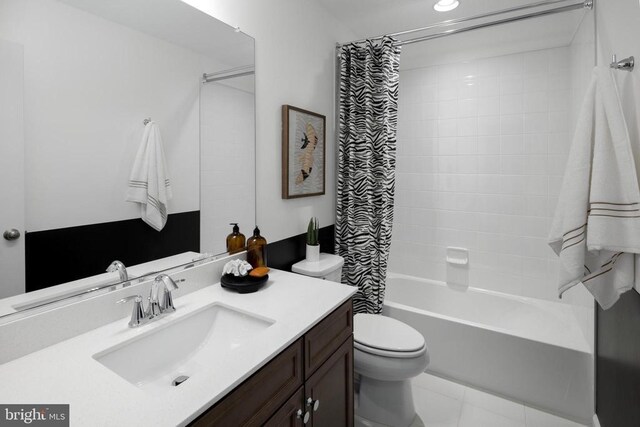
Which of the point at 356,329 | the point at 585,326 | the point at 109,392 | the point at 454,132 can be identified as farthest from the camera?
the point at 454,132

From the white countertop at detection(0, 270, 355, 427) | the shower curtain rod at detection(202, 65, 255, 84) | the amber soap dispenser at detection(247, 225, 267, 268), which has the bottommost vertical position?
the white countertop at detection(0, 270, 355, 427)

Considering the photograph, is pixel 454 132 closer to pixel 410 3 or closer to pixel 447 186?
pixel 447 186

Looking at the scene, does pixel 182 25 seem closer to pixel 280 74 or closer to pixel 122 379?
pixel 280 74

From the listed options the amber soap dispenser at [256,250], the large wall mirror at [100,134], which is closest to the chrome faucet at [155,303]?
the large wall mirror at [100,134]

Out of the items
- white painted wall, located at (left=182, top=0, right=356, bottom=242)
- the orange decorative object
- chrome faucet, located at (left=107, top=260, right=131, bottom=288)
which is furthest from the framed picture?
→ chrome faucet, located at (left=107, top=260, right=131, bottom=288)

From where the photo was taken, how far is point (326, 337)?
1303 mm

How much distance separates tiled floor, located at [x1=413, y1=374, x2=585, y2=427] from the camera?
6.24ft

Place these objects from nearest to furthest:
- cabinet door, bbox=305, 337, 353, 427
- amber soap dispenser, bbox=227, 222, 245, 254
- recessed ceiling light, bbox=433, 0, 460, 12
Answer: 1. cabinet door, bbox=305, 337, 353, 427
2. amber soap dispenser, bbox=227, 222, 245, 254
3. recessed ceiling light, bbox=433, 0, 460, 12

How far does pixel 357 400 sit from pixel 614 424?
4.09ft

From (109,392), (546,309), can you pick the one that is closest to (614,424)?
(546,309)

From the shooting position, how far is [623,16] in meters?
1.36

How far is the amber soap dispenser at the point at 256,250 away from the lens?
1.68 m

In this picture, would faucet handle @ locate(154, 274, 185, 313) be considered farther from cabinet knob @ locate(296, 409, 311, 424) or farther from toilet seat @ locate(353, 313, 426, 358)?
toilet seat @ locate(353, 313, 426, 358)

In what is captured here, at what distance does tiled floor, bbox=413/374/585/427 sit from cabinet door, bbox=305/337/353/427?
74cm
